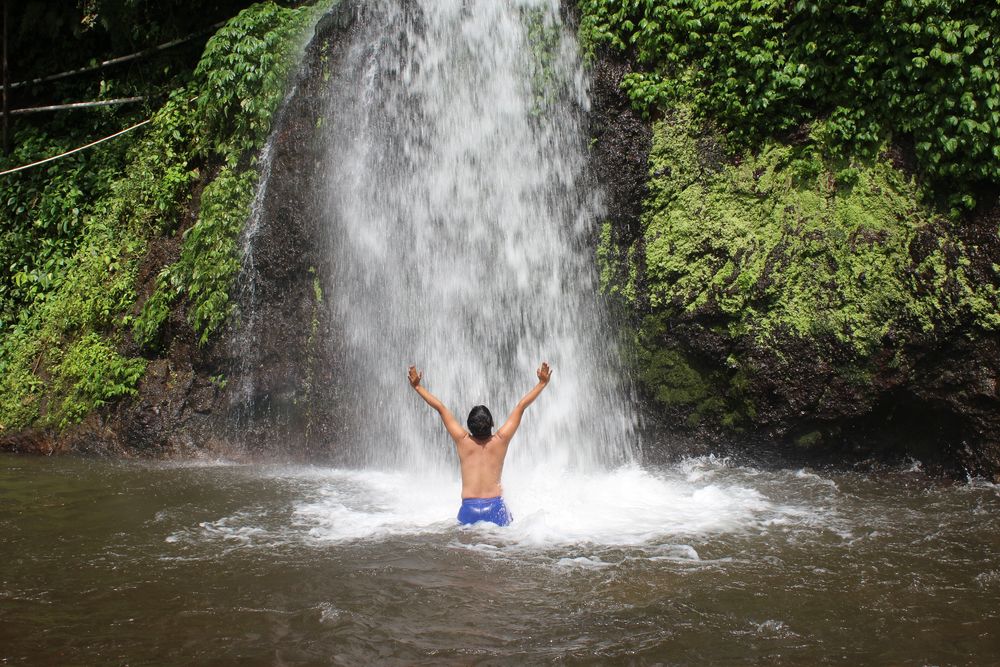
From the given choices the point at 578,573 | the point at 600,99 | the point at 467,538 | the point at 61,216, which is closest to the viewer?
the point at 578,573

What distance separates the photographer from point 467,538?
582cm

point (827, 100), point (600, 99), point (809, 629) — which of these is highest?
point (600, 99)

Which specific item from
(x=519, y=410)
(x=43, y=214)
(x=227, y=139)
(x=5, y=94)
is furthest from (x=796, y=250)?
(x=5, y=94)

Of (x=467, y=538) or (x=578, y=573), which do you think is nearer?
(x=578, y=573)

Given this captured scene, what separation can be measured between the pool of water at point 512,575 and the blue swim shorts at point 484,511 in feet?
0.33

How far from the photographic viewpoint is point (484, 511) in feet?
20.2

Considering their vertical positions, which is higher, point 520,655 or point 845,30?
point 845,30

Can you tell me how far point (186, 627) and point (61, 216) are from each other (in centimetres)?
986

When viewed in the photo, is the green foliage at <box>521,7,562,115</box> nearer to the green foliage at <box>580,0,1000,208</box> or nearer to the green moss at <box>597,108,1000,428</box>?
the green foliage at <box>580,0,1000,208</box>

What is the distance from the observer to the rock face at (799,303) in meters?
7.64

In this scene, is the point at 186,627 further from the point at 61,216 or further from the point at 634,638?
the point at 61,216

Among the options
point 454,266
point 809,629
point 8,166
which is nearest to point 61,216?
point 8,166

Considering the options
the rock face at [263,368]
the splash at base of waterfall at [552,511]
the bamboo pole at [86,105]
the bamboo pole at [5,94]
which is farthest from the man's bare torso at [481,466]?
the bamboo pole at [5,94]

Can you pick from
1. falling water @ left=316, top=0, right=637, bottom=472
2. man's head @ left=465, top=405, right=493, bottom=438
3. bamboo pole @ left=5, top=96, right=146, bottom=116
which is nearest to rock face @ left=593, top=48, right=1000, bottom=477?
falling water @ left=316, top=0, right=637, bottom=472
